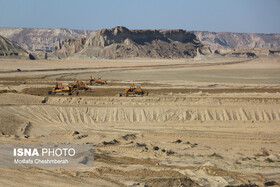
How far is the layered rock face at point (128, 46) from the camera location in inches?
5570

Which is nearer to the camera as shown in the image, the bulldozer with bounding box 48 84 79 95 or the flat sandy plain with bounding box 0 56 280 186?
the flat sandy plain with bounding box 0 56 280 186

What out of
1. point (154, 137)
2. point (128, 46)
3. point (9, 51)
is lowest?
point (154, 137)

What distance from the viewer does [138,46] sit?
15012 cm

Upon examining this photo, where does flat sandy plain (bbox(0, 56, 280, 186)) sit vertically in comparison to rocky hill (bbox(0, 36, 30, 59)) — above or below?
below

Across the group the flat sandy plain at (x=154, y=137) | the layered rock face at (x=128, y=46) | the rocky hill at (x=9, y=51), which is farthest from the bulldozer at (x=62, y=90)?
the layered rock face at (x=128, y=46)

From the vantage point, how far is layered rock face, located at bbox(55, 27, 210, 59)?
14149cm

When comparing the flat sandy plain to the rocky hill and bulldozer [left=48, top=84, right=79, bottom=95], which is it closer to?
bulldozer [left=48, top=84, right=79, bottom=95]

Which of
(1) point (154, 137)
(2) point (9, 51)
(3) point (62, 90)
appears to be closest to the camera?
(1) point (154, 137)

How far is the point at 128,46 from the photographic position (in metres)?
147

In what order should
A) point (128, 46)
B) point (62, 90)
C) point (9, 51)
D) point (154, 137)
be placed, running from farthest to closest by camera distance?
1. point (128, 46)
2. point (9, 51)
3. point (62, 90)
4. point (154, 137)

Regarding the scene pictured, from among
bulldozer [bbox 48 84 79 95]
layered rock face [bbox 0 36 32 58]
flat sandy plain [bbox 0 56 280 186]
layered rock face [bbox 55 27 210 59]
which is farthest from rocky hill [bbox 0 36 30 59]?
flat sandy plain [bbox 0 56 280 186]

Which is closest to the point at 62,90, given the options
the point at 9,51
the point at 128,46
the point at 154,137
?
the point at 154,137

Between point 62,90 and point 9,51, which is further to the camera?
point 9,51

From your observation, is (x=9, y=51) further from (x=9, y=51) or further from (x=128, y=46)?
(x=128, y=46)
